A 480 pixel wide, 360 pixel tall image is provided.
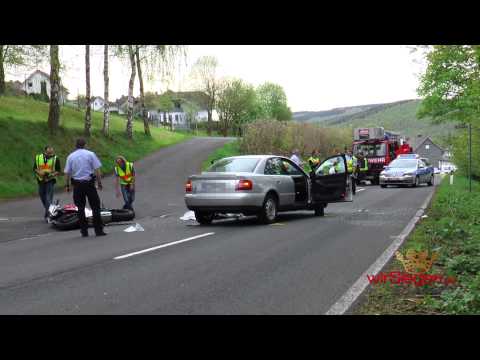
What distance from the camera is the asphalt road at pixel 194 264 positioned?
20.3 feet

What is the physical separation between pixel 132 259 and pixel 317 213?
7.64m

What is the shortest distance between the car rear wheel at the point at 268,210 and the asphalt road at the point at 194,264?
23 centimetres

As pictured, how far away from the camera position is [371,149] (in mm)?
35969

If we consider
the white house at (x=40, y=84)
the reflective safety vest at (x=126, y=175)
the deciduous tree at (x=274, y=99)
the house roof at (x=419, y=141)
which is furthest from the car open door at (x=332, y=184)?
the house roof at (x=419, y=141)

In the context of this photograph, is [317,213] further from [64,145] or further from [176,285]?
[64,145]

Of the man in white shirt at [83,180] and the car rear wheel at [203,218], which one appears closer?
the man in white shirt at [83,180]

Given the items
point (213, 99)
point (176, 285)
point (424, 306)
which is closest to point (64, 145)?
point (176, 285)

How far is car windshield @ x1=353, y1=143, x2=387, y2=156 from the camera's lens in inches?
1407

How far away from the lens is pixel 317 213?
15711 millimetres

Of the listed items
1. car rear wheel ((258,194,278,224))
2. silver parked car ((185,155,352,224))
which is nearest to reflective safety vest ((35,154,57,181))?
silver parked car ((185,155,352,224))

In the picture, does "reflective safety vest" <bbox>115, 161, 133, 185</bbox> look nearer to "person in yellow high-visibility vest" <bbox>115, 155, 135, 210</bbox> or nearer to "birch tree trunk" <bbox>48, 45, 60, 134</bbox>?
"person in yellow high-visibility vest" <bbox>115, 155, 135, 210</bbox>

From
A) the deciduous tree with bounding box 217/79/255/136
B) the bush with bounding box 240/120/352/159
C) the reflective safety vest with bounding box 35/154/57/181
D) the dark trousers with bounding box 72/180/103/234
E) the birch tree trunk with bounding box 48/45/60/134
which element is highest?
the deciduous tree with bounding box 217/79/255/136

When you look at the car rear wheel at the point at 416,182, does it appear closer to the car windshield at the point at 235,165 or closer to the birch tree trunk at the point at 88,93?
the birch tree trunk at the point at 88,93
